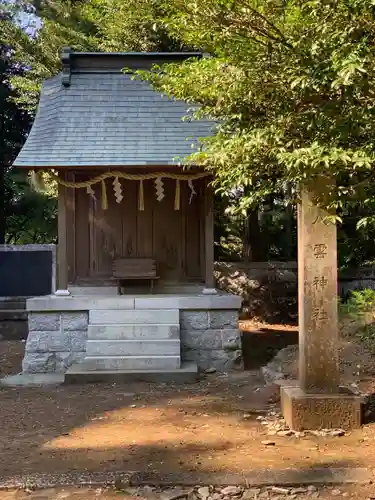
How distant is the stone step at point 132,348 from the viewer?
28.2 feet

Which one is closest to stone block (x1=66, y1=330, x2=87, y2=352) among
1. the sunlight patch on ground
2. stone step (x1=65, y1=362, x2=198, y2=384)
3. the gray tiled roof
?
stone step (x1=65, y1=362, x2=198, y2=384)

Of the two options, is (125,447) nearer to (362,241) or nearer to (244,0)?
(244,0)

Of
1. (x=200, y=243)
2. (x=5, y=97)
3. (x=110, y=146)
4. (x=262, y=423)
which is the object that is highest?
(x=5, y=97)

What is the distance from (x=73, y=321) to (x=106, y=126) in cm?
347

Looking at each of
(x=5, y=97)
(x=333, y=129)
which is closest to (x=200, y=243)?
(x=333, y=129)

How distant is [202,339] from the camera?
9148mm

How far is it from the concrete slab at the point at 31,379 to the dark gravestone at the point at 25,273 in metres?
4.23

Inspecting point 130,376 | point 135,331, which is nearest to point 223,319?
point 135,331

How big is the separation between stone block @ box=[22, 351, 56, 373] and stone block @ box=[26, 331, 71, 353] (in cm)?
8

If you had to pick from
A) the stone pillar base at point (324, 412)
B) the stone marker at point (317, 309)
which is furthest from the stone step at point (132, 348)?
the stone pillar base at point (324, 412)

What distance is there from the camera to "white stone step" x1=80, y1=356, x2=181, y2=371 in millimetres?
8406

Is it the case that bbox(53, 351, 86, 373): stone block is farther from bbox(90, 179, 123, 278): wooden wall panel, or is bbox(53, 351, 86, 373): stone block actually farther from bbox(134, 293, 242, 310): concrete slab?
bbox(90, 179, 123, 278): wooden wall panel

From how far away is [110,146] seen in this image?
30.9ft

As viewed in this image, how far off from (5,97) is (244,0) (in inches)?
588
